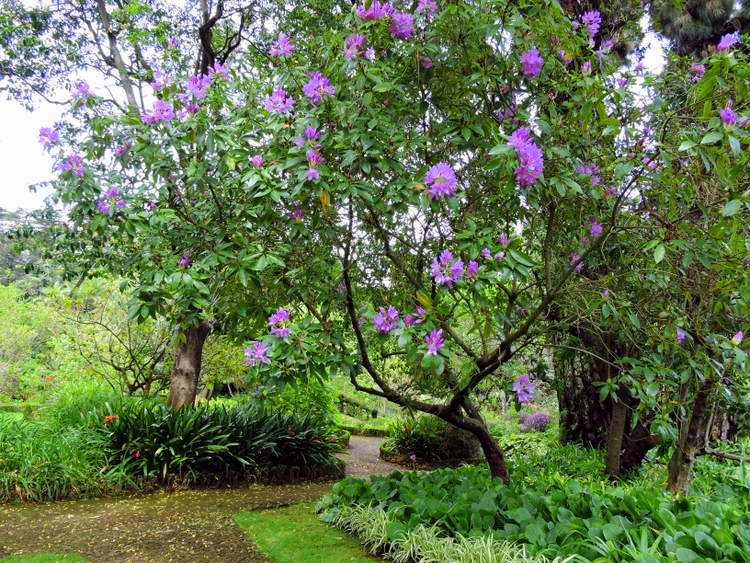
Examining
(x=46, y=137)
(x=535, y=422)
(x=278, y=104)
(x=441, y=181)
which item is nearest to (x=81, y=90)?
(x=46, y=137)

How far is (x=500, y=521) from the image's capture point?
11.1ft

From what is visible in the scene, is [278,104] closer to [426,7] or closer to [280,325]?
[426,7]

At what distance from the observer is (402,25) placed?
268cm

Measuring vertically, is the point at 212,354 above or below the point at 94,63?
below

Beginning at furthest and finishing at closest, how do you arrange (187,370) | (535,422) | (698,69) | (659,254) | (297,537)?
(535,422), (187,370), (297,537), (698,69), (659,254)

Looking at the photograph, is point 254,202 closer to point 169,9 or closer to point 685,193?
point 685,193

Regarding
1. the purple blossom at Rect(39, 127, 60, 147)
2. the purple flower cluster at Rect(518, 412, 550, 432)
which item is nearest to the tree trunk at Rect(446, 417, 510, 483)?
the purple blossom at Rect(39, 127, 60, 147)

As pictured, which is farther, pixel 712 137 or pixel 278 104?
pixel 278 104

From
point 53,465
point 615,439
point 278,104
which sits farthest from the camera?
point 615,439

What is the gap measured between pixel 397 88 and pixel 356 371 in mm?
1516

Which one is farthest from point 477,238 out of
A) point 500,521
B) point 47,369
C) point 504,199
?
point 47,369

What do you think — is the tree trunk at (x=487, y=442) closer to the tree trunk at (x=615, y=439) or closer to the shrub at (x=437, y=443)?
the tree trunk at (x=615, y=439)

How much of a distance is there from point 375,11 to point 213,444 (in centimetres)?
487

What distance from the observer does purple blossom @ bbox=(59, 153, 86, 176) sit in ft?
8.52
